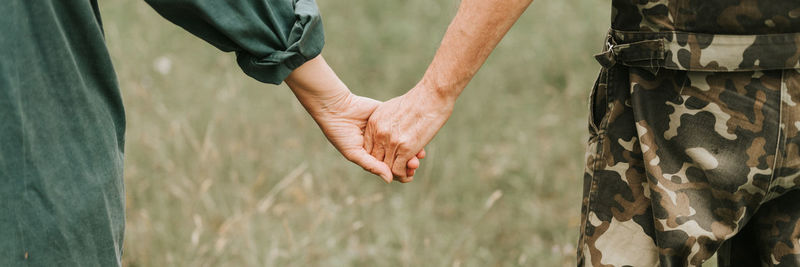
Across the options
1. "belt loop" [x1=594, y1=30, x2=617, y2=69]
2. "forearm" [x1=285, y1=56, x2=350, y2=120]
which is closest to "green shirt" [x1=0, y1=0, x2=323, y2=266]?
"forearm" [x1=285, y1=56, x2=350, y2=120]

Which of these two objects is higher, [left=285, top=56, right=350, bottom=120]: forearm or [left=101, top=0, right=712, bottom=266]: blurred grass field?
[left=285, top=56, right=350, bottom=120]: forearm

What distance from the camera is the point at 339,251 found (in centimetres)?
297

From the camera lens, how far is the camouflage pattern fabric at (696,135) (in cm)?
147

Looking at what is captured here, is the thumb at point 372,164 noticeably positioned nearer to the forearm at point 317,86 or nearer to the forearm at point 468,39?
the forearm at point 317,86

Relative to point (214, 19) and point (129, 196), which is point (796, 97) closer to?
point (214, 19)

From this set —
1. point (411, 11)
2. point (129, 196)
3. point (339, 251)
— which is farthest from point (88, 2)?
point (411, 11)

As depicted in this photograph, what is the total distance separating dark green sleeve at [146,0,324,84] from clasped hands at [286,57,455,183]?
0.67ft

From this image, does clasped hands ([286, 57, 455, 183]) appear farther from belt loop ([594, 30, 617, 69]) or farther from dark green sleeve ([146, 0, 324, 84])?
belt loop ([594, 30, 617, 69])

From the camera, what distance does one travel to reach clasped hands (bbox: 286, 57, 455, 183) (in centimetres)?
203

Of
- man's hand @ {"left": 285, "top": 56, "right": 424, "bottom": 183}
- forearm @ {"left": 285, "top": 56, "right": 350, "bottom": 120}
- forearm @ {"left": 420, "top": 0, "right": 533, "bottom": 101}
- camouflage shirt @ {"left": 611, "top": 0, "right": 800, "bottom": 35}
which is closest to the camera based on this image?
camouflage shirt @ {"left": 611, "top": 0, "right": 800, "bottom": 35}

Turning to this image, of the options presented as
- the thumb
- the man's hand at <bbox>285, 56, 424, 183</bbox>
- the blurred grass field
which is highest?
the man's hand at <bbox>285, 56, 424, 183</bbox>

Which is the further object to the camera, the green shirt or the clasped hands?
the clasped hands

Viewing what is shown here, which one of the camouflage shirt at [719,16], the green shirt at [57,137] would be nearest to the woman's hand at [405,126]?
the camouflage shirt at [719,16]

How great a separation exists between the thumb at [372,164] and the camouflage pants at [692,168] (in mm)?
626
